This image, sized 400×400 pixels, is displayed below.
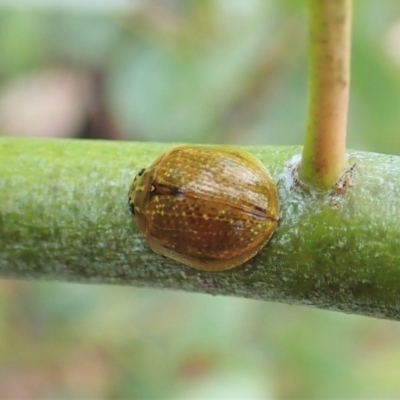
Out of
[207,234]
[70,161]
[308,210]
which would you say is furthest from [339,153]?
[70,161]

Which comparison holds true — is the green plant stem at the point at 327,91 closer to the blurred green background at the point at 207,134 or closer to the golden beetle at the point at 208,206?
the golden beetle at the point at 208,206

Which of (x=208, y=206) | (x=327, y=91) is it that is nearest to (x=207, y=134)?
(x=208, y=206)

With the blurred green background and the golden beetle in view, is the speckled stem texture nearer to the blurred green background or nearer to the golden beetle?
the golden beetle

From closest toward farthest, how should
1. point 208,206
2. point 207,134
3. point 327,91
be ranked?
point 327,91
point 208,206
point 207,134

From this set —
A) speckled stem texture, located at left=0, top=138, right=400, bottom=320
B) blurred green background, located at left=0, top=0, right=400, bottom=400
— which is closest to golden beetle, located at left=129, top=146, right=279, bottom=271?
speckled stem texture, located at left=0, top=138, right=400, bottom=320

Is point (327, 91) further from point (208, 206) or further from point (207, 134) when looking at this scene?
point (207, 134)

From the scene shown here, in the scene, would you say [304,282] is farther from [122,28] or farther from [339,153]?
[122,28]
